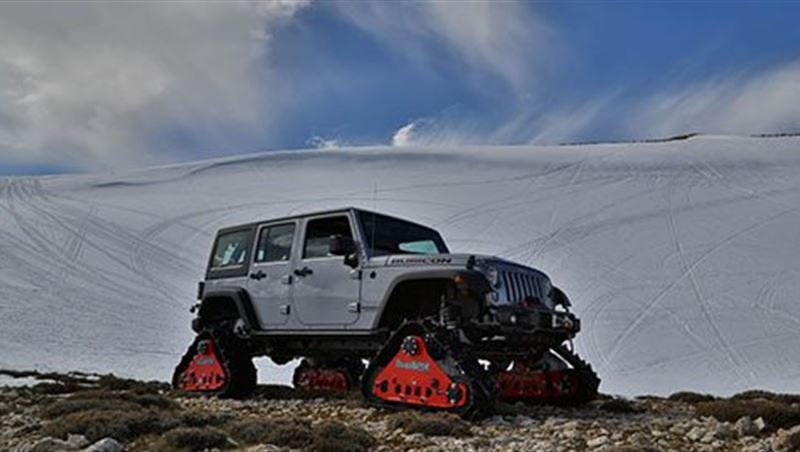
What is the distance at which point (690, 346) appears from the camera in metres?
20.5

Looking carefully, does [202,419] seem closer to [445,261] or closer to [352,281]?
[352,281]

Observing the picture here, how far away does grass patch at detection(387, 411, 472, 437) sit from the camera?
291 inches

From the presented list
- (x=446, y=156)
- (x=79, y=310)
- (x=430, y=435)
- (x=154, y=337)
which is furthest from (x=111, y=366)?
(x=446, y=156)

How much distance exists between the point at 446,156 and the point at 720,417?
48.6 metres

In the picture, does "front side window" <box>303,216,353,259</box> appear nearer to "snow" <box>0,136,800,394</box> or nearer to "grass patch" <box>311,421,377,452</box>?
"grass patch" <box>311,421,377,452</box>

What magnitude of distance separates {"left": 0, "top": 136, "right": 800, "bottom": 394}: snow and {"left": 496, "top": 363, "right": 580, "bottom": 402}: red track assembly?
25.2 ft

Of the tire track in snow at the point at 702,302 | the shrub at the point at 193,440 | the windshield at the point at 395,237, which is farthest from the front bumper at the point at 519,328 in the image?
the tire track in snow at the point at 702,302

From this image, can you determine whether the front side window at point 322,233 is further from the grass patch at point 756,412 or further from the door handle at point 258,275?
the grass patch at point 756,412

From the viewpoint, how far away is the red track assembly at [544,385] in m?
10.5

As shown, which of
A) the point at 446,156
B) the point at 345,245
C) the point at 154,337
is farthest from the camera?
the point at 446,156

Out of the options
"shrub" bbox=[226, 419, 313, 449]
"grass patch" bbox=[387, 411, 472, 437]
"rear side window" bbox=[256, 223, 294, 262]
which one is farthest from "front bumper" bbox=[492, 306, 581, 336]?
"rear side window" bbox=[256, 223, 294, 262]

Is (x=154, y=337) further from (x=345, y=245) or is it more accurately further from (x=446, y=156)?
(x=446, y=156)

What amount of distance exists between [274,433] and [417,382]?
2016mm

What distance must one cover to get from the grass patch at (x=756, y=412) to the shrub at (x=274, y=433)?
4.44 metres
